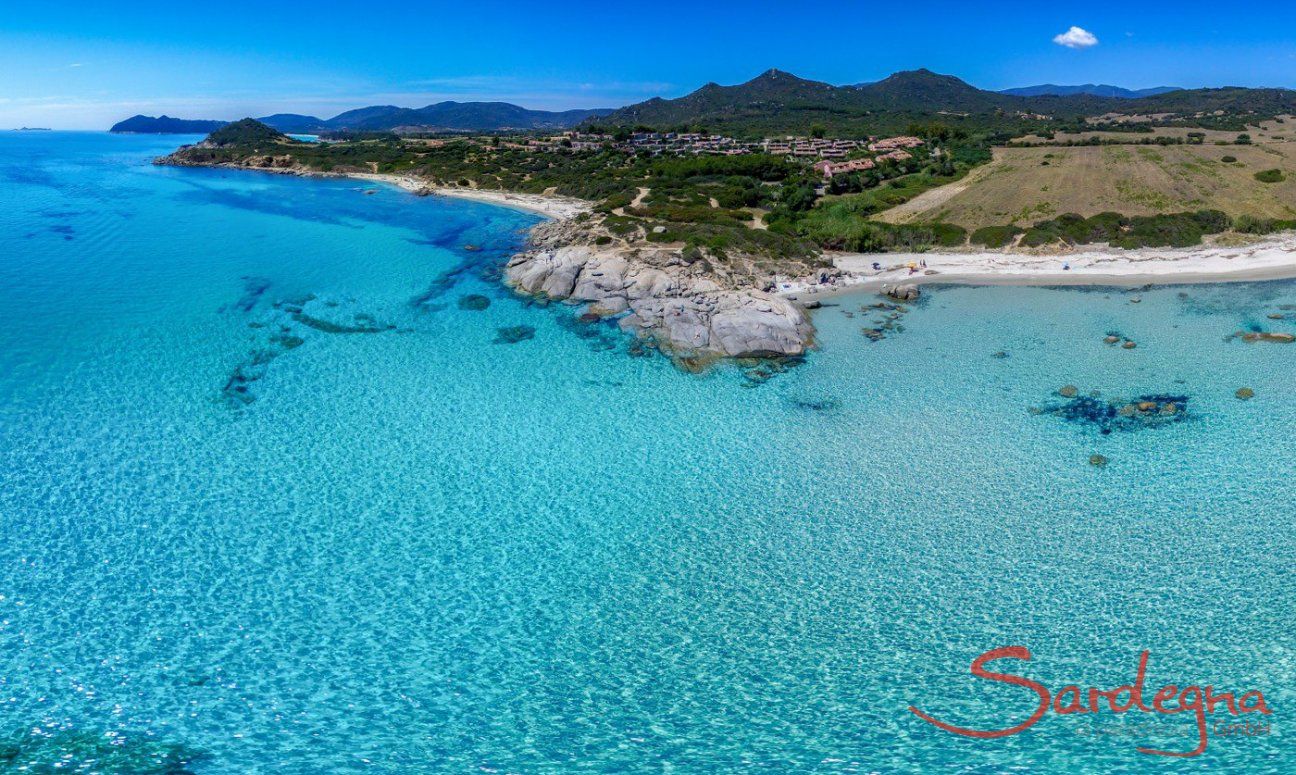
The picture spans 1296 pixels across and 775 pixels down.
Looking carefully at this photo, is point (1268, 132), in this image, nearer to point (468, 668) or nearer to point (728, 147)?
point (728, 147)

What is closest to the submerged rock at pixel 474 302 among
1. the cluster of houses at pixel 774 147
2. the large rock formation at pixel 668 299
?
the large rock formation at pixel 668 299

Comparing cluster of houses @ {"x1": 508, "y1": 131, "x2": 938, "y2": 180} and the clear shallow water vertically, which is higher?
cluster of houses @ {"x1": 508, "y1": 131, "x2": 938, "y2": 180}

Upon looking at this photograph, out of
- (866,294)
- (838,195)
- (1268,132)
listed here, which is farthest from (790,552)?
(1268,132)

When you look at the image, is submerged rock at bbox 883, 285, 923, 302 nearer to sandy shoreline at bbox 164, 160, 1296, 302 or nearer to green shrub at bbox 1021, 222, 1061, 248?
sandy shoreline at bbox 164, 160, 1296, 302

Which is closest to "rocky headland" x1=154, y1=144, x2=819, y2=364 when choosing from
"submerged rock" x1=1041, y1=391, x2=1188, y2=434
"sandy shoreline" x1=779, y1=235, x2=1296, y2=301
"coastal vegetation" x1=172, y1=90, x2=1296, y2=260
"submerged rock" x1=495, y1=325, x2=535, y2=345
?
"coastal vegetation" x1=172, y1=90, x2=1296, y2=260

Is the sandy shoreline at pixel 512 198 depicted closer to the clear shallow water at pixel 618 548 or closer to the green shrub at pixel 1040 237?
the green shrub at pixel 1040 237

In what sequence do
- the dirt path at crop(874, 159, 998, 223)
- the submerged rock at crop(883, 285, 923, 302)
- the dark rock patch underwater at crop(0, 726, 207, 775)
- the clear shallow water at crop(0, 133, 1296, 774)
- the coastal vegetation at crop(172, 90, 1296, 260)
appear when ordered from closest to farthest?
the dark rock patch underwater at crop(0, 726, 207, 775) < the clear shallow water at crop(0, 133, 1296, 774) < the submerged rock at crop(883, 285, 923, 302) < the coastal vegetation at crop(172, 90, 1296, 260) < the dirt path at crop(874, 159, 998, 223)
